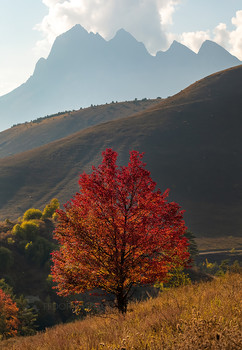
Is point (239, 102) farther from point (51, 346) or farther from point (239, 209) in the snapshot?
point (51, 346)

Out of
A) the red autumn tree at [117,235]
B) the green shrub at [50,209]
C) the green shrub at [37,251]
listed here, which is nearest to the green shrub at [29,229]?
the green shrub at [37,251]

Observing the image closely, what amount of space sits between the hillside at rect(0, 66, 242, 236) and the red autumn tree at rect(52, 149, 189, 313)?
9278 centimetres

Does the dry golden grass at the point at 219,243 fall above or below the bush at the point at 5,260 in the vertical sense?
below

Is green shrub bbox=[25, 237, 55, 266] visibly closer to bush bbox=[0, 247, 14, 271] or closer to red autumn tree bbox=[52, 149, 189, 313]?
bush bbox=[0, 247, 14, 271]

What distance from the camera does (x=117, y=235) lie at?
36.3 ft

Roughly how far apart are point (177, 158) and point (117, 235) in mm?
136993

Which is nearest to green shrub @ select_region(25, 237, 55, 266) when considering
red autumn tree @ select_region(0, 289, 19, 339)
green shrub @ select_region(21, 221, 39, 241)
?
green shrub @ select_region(21, 221, 39, 241)

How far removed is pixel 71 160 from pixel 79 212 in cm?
14801

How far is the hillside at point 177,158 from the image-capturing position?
119 metres

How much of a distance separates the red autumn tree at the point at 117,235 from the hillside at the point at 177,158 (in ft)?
304

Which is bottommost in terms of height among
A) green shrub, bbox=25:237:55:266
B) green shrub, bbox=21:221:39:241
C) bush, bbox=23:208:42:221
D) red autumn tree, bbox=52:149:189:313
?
green shrub, bbox=25:237:55:266

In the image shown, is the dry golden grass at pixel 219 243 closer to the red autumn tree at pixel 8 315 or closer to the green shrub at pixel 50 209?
the green shrub at pixel 50 209

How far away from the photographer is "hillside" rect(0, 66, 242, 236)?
119 metres

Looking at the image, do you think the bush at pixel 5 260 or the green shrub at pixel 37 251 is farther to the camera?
the green shrub at pixel 37 251
